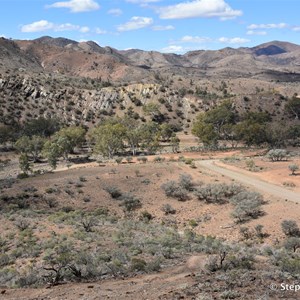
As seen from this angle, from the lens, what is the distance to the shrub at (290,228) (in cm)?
3164

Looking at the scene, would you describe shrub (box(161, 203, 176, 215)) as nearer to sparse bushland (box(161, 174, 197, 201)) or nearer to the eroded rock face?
sparse bushland (box(161, 174, 197, 201))

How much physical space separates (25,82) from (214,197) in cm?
9316

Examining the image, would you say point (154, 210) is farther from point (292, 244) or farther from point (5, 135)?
point (5, 135)

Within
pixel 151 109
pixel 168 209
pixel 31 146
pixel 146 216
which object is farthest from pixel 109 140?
pixel 151 109

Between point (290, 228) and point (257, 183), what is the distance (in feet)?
52.3

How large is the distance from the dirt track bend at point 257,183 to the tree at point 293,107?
56966 mm

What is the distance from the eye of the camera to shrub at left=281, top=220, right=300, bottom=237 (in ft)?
104

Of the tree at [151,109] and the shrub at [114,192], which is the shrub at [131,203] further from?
the tree at [151,109]

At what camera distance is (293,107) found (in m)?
111

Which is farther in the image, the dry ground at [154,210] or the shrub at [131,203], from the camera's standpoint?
the shrub at [131,203]

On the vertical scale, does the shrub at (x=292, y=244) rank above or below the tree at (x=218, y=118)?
below

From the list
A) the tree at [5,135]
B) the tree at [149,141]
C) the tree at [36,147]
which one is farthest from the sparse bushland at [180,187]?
the tree at [5,135]

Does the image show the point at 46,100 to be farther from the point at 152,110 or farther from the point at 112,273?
the point at 112,273

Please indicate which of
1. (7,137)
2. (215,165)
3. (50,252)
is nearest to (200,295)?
(50,252)
